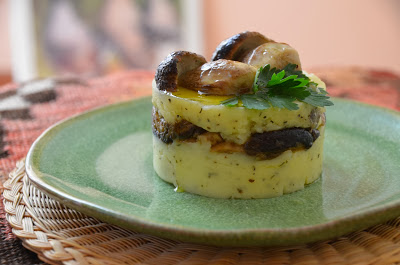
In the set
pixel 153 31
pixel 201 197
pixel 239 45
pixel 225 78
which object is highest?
pixel 239 45

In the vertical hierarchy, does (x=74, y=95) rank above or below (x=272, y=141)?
below

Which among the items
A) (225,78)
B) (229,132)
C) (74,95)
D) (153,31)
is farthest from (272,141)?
(153,31)

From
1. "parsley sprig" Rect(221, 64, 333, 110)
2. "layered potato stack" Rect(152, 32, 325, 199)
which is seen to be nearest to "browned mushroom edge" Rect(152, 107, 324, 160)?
"layered potato stack" Rect(152, 32, 325, 199)

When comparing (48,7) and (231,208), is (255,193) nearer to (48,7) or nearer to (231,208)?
(231,208)

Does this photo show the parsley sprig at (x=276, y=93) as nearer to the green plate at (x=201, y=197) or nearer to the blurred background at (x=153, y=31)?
the green plate at (x=201, y=197)

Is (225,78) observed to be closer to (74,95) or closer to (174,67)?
(174,67)

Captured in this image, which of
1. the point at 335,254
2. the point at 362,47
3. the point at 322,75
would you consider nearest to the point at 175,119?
the point at 335,254

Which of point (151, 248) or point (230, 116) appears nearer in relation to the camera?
point (151, 248)
